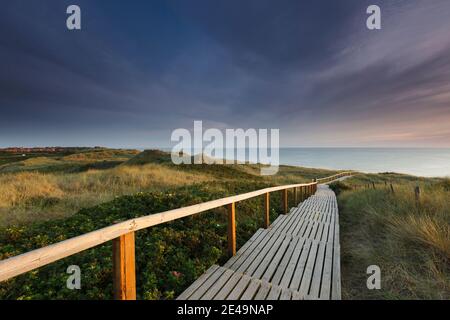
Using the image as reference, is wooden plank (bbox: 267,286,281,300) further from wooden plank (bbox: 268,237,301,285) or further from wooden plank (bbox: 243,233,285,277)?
wooden plank (bbox: 243,233,285,277)

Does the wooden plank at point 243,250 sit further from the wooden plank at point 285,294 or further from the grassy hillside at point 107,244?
the wooden plank at point 285,294

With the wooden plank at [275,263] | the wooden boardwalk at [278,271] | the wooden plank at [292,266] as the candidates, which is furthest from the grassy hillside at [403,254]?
the wooden plank at [275,263]

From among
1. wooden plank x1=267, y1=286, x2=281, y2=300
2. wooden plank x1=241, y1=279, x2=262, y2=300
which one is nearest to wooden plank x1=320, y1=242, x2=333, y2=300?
wooden plank x1=267, y1=286, x2=281, y2=300

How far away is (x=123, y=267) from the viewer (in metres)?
2.03

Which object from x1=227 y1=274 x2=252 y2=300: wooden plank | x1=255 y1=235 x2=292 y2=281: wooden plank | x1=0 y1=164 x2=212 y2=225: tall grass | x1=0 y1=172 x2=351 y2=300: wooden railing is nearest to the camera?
x1=0 y1=172 x2=351 y2=300: wooden railing

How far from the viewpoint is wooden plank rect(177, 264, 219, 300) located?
2557 mm

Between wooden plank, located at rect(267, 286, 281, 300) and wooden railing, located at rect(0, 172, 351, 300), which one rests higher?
wooden railing, located at rect(0, 172, 351, 300)

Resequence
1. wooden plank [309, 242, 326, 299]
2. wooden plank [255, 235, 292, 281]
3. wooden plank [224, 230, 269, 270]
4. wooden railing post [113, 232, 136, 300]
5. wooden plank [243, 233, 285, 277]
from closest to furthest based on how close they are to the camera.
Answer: wooden railing post [113, 232, 136, 300]
wooden plank [309, 242, 326, 299]
wooden plank [255, 235, 292, 281]
wooden plank [243, 233, 285, 277]
wooden plank [224, 230, 269, 270]

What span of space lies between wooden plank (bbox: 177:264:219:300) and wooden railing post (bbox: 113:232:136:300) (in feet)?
2.19

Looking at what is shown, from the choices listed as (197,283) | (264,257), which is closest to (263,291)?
(197,283)

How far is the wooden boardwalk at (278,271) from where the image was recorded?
104 inches

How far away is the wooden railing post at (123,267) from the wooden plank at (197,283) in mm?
666

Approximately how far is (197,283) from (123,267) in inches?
46.5
